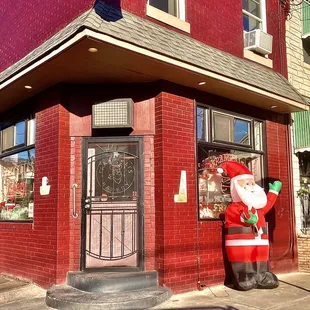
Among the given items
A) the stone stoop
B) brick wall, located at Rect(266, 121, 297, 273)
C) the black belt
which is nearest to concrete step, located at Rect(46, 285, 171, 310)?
the stone stoop

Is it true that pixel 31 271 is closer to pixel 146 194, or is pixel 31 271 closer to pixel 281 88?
pixel 146 194

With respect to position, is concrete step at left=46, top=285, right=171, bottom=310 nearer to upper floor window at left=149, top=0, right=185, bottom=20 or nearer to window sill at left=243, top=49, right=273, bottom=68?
upper floor window at left=149, top=0, right=185, bottom=20

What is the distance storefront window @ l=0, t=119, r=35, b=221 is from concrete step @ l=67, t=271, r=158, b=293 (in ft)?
6.22

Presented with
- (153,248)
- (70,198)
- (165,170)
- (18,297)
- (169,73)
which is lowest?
(18,297)

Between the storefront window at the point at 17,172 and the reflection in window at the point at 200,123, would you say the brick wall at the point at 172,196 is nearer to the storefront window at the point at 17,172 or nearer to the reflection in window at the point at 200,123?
the reflection in window at the point at 200,123

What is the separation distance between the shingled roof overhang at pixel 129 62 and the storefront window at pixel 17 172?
2.53 ft

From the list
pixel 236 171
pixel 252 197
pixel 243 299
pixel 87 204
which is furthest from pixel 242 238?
pixel 87 204

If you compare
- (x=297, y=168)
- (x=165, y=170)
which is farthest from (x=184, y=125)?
(x=297, y=168)

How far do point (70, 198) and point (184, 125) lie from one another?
2301 millimetres

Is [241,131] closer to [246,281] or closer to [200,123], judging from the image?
[200,123]

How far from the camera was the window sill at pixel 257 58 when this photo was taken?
8625 millimetres

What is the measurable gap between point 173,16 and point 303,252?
5.62m

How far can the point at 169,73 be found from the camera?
22.1 ft

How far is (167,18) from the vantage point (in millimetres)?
7297
